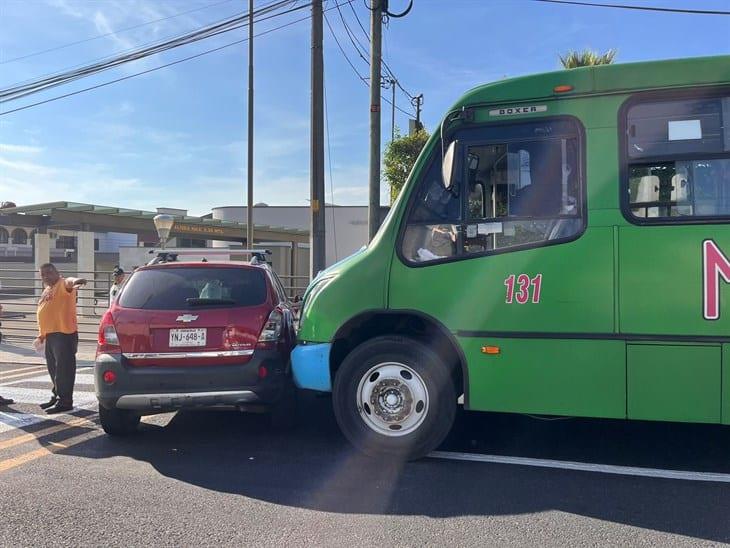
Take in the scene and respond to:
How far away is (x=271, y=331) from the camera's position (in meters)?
5.24

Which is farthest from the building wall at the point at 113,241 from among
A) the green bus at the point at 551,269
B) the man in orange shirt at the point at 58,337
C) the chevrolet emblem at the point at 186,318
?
the green bus at the point at 551,269

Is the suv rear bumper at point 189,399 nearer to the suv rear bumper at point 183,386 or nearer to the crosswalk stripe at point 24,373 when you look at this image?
the suv rear bumper at point 183,386

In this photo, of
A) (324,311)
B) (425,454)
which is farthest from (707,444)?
(324,311)

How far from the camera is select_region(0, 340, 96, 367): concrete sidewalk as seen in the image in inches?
418

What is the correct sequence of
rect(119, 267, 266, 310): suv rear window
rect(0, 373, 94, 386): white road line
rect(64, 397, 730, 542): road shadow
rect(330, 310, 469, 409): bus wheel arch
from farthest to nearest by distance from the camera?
rect(0, 373, 94, 386): white road line → rect(119, 267, 266, 310): suv rear window → rect(330, 310, 469, 409): bus wheel arch → rect(64, 397, 730, 542): road shadow

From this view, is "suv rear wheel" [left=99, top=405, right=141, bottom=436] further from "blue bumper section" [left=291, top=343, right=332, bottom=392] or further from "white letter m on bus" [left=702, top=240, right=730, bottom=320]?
"white letter m on bus" [left=702, top=240, right=730, bottom=320]

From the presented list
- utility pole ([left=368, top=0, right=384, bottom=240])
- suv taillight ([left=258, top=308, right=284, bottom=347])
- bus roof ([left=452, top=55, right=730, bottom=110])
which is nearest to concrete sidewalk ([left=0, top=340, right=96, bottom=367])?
utility pole ([left=368, top=0, right=384, bottom=240])

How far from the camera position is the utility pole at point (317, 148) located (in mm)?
10188

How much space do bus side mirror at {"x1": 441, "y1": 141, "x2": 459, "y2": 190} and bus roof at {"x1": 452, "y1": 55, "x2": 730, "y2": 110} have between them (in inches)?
15.2

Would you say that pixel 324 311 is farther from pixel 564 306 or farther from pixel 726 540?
pixel 726 540

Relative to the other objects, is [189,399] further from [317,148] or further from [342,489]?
[317,148]

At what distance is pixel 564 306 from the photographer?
14.6 feet

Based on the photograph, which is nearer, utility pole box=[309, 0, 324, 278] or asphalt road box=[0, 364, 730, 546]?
asphalt road box=[0, 364, 730, 546]

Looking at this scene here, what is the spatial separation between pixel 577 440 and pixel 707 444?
3.59 feet
